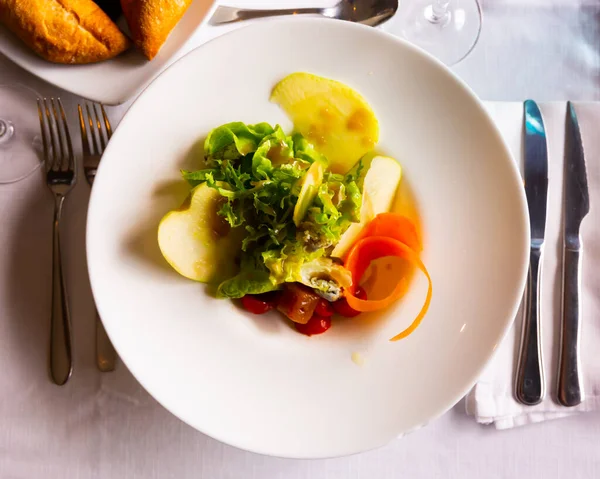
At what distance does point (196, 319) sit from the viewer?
3.18 ft

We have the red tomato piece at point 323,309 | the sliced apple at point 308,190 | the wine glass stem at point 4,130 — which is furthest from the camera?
the wine glass stem at point 4,130

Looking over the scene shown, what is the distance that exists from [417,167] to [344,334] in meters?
0.35

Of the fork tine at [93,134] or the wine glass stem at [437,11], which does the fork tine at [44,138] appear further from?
the wine glass stem at [437,11]

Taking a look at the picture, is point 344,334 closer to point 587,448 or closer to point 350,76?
point 350,76

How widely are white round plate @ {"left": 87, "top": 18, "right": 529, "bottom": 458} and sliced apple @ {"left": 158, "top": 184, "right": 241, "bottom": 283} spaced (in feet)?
0.11

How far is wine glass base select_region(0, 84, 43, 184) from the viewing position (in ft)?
3.63

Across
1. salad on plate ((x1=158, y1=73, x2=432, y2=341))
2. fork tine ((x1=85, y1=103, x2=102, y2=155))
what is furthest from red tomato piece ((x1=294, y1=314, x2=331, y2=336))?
fork tine ((x1=85, y1=103, x2=102, y2=155))

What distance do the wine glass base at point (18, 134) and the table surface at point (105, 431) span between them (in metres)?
0.02

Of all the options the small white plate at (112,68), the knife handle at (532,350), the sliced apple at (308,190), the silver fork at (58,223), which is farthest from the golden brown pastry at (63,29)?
the knife handle at (532,350)

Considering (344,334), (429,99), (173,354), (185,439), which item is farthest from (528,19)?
(185,439)

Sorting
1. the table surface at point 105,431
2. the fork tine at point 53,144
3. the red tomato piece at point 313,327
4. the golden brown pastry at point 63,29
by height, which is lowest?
the table surface at point 105,431

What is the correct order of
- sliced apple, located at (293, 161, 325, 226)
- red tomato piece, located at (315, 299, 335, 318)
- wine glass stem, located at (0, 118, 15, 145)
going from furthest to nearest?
wine glass stem, located at (0, 118, 15, 145) → red tomato piece, located at (315, 299, 335, 318) → sliced apple, located at (293, 161, 325, 226)

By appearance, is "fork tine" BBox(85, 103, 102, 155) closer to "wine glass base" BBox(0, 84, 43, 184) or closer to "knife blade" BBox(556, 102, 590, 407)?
"wine glass base" BBox(0, 84, 43, 184)

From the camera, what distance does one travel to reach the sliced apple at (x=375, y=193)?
39.4 inches
